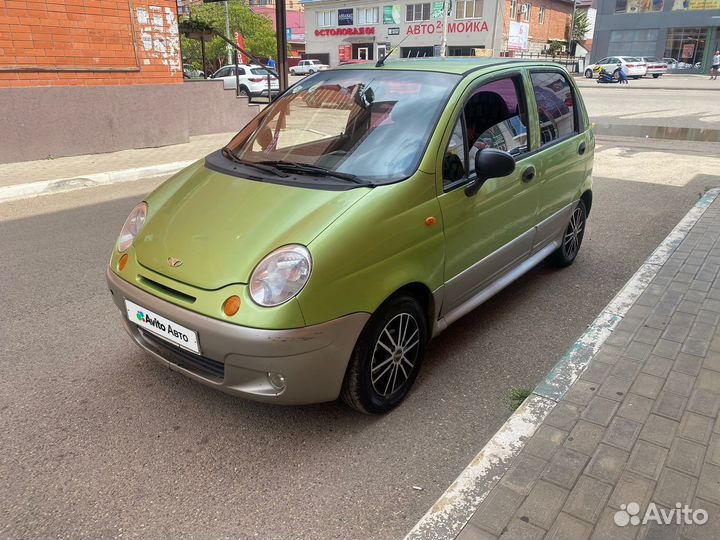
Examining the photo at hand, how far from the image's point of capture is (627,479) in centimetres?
241

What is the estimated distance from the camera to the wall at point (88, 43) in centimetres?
884

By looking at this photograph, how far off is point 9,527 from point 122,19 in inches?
395

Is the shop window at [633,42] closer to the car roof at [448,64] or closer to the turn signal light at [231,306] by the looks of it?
the car roof at [448,64]

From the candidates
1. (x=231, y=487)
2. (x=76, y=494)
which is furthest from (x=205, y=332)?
(x=76, y=494)

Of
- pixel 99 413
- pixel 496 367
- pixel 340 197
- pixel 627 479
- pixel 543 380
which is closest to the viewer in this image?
pixel 627 479

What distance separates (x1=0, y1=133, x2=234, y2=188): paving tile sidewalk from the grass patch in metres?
7.51

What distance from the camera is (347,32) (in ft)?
196

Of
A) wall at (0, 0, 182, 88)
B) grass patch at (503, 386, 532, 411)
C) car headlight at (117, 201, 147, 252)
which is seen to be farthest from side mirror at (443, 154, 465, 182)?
wall at (0, 0, 182, 88)

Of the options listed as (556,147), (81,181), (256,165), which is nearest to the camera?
(256,165)

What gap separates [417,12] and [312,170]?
57.1 meters

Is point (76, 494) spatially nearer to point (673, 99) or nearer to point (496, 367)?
point (496, 367)

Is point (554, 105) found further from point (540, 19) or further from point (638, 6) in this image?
point (540, 19)

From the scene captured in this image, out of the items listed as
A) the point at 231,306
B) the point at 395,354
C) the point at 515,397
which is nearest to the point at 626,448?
the point at 515,397

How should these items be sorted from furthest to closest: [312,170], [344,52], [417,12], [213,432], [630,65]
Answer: [344,52] → [417,12] → [630,65] → [312,170] → [213,432]
